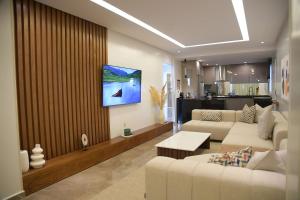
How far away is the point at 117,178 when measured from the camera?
312 centimetres

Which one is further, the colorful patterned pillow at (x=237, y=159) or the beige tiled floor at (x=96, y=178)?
the beige tiled floor at (x=96, y=178)

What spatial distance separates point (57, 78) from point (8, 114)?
1036 millimetres

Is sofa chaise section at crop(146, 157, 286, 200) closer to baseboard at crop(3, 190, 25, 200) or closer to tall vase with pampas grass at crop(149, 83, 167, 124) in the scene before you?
baseboard at crop(3, 190, 25, 200)

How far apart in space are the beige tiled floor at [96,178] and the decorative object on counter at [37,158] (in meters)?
0.34

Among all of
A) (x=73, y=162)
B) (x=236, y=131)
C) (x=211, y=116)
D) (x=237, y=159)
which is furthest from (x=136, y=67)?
(x=237, y=159)

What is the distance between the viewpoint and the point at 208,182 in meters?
1.57

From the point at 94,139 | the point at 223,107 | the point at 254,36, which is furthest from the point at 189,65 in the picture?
the point at 94,139

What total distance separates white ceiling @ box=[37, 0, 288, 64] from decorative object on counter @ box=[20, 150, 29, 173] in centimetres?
214

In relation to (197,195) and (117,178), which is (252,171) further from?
(117,178)

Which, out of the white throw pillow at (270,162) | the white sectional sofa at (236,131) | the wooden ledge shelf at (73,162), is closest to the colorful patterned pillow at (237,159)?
the white throw pillow at (270,162)

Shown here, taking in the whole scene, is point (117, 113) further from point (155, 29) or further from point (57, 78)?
point (155, 29)

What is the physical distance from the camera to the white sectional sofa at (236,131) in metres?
3.17

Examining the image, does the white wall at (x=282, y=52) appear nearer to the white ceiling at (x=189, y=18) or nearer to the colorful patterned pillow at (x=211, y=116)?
the white ceiling at (x=189, y=18)

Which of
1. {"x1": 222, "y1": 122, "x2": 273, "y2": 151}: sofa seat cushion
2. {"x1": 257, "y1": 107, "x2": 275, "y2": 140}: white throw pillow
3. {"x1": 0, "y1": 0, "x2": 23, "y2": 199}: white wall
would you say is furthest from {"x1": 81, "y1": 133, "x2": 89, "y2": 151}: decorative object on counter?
{"x1": 257, "y1": 107, "x2": 275, "y2": 140}: white throw pillow
